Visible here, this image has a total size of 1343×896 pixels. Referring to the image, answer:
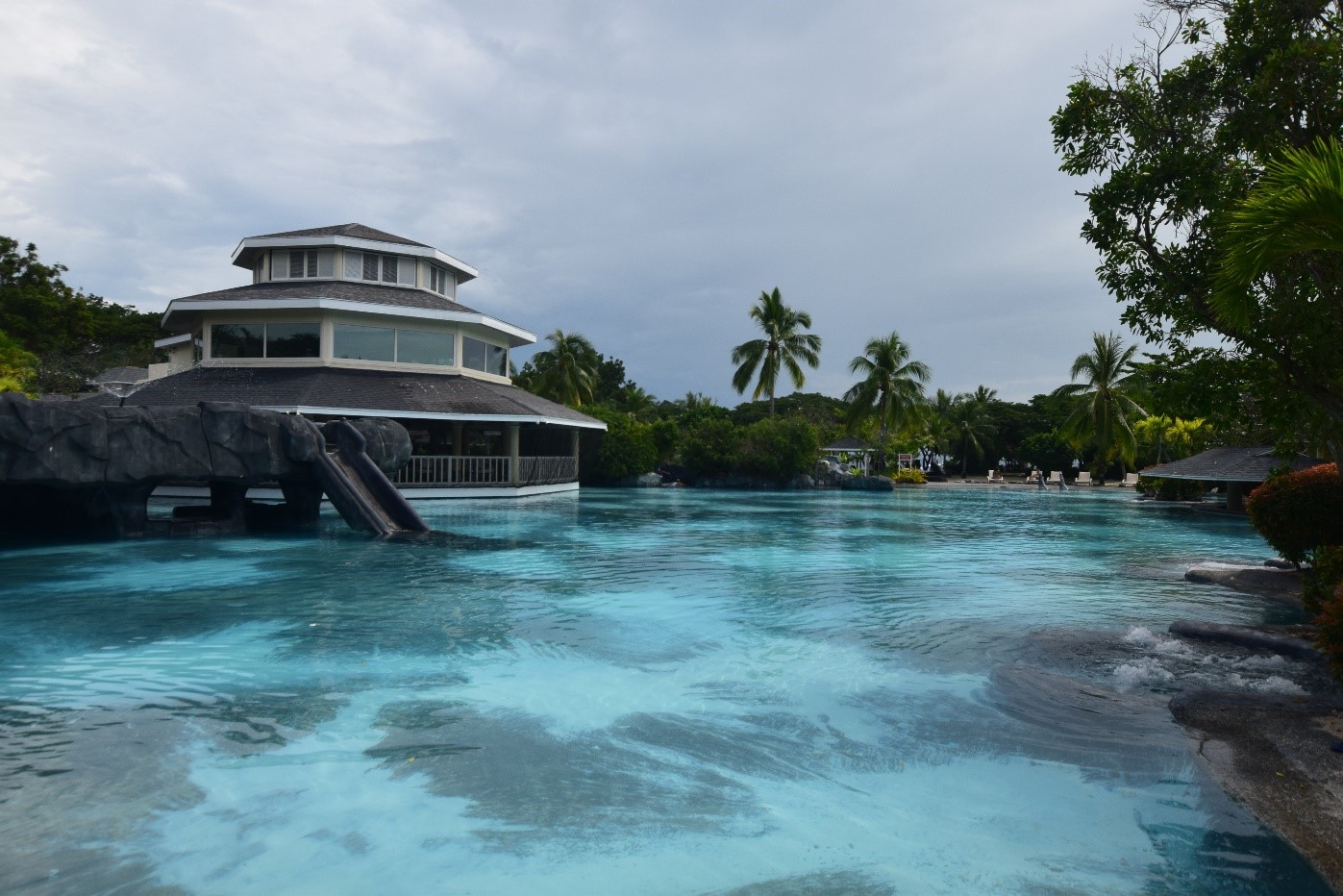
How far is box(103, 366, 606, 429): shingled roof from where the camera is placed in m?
24.5

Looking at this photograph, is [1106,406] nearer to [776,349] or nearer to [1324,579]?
[776,349]

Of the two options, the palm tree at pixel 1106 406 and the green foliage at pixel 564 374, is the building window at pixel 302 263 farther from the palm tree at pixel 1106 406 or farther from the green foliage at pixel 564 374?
the palm tree at pixel 1106 406

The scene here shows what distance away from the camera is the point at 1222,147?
25.2 ft

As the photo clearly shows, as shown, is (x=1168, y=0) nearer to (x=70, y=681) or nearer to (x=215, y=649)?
(x=215, y=649)

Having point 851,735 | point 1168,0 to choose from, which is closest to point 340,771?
point 851,735

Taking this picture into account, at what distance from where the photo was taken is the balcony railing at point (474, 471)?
2674cm

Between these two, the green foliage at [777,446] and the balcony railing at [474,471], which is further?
the green foliage at [777,446]

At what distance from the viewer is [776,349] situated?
159ft

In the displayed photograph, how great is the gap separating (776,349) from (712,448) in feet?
27.9

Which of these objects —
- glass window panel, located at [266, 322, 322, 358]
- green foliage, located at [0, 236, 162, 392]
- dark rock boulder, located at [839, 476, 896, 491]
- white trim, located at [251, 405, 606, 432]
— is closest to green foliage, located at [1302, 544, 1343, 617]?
white trim, located at [251, 405, 606, 432]

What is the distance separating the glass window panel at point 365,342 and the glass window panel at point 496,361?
13.6 ft

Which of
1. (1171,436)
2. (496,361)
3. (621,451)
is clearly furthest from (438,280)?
(1171,436)

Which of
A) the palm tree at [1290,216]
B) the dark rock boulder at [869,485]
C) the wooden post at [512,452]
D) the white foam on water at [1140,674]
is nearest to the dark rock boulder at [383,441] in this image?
the wooden post at [512,452]

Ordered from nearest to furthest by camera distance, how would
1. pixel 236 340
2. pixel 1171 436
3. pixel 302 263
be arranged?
pixel 236 340
pixel 302 263
pixel 1171 436
